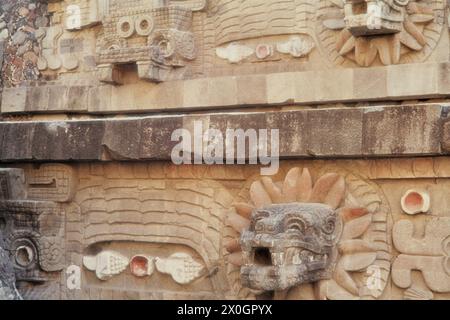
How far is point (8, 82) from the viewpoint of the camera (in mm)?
9477

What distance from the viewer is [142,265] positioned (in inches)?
332

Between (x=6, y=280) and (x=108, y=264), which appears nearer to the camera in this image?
(x=6, y=280)

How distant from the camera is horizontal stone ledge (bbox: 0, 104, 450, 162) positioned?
695 centimetres

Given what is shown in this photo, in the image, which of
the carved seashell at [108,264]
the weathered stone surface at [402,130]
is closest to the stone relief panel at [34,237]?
the carved seashell at [108,264]

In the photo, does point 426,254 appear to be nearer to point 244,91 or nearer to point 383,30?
point 383,30

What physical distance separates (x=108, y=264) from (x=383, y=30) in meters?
3.42

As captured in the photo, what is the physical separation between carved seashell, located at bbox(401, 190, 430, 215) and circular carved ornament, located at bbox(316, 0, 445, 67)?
3.65 feet

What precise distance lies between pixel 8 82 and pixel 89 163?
4.91 feet

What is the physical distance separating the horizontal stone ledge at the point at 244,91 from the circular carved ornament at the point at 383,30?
13 centimetres

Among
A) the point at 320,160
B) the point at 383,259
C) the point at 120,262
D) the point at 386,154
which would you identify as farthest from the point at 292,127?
A: the point at 120,262

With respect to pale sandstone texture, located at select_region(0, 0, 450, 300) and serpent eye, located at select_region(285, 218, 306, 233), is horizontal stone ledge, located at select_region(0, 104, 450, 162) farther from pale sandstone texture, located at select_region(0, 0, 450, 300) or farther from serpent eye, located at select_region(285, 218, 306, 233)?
serpent eye, located at select_region(285, 218, 306, 233)

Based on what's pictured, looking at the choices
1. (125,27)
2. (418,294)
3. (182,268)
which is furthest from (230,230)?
(125,27)

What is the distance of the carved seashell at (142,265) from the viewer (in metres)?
8.38

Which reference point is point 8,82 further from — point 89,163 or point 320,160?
point 320,160
